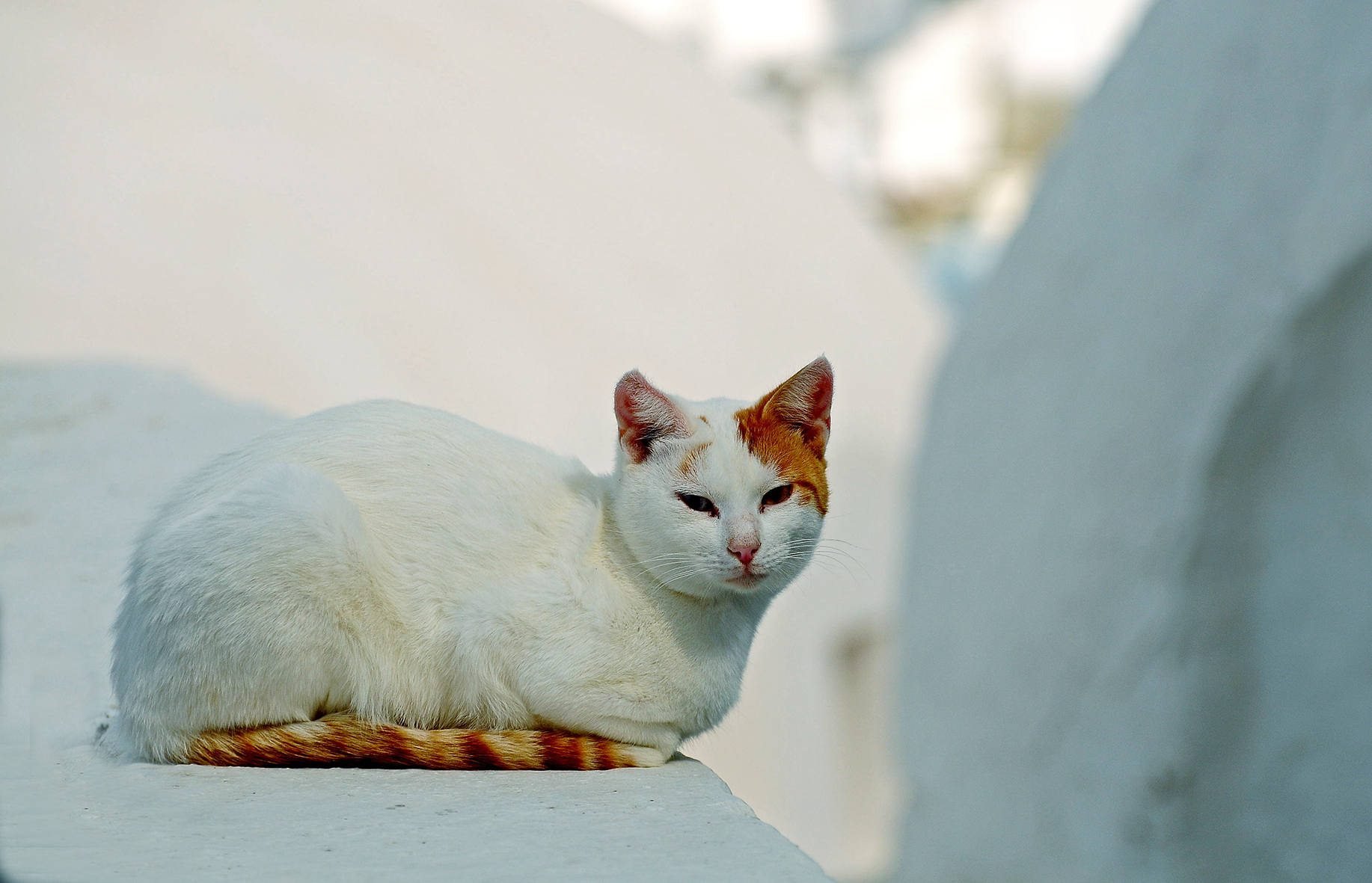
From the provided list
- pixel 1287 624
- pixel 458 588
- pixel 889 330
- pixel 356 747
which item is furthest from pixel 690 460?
pixel 889 330

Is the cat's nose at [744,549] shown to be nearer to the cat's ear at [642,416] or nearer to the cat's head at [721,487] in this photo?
the cat's head at [721,487]

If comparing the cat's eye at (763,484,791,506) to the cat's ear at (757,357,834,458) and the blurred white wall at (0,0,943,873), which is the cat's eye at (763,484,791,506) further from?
the blurred white wall at (0,0,943,873)

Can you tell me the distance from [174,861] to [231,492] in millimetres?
522

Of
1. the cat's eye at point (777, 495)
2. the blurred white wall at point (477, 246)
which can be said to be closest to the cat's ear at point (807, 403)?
the cat's eye at point (777, 495)

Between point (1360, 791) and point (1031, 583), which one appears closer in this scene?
point (1360, 791)

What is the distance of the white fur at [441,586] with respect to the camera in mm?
1521

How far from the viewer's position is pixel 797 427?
178cm

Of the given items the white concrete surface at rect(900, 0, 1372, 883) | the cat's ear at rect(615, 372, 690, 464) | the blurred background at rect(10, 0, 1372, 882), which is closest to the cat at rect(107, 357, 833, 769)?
the cat's ear at rect(615, 372, 690, 464)

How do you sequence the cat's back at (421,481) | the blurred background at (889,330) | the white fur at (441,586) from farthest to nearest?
1. the blurred background at (889,330)
2. the cat's back at (421,481)
3. the white fur at (441,586)

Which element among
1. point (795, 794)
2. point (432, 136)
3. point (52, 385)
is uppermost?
point (432, 136)

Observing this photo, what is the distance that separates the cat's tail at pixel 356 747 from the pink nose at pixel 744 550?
40 cm

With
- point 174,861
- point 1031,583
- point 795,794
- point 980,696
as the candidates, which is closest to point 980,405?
point 1031,583

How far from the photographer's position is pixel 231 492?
155cm

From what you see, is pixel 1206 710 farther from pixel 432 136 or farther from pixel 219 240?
pixel 432 136
